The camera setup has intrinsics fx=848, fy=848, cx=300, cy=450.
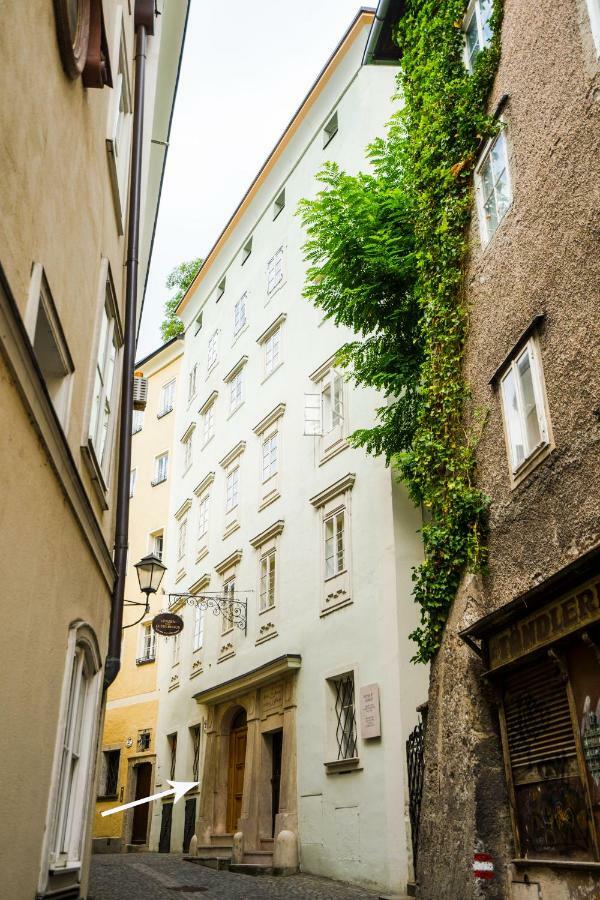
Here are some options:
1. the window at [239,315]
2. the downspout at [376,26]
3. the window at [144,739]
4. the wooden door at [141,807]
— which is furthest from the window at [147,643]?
the downspout at [376,26]

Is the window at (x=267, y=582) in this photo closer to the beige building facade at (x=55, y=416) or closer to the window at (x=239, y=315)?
the window at (x=239, y=315)

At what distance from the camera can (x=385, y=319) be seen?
13352 millimetres

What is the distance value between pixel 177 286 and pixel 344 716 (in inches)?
1169

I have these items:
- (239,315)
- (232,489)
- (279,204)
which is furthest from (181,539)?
(279,204)

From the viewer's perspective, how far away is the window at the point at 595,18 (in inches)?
300

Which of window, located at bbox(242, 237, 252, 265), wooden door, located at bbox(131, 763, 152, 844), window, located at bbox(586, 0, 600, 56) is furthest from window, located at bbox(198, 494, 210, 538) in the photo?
window, located at bbox(586, 0, 600, 56)

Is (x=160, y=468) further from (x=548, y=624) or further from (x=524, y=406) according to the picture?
(x=548, y=624)

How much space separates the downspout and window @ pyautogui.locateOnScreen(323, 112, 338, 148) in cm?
564

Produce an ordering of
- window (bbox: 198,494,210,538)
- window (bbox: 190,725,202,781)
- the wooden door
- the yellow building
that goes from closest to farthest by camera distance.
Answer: window (bbox: 190,725,202,781) → window (bbox: 198,494,210,538) → the wooden door → the yellow building

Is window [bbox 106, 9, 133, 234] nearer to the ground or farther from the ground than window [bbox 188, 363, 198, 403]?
nearer to the ground

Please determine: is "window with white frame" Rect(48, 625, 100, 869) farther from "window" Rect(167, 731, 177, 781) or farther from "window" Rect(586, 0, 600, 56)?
"window" Rect(167, 731, 177, 781)

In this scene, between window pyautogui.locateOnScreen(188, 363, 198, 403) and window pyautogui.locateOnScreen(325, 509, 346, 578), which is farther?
window pyautogui.locateOnScreen(188, 363, 198, 403)

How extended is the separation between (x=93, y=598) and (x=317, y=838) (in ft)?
28.6

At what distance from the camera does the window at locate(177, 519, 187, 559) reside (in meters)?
26.8
